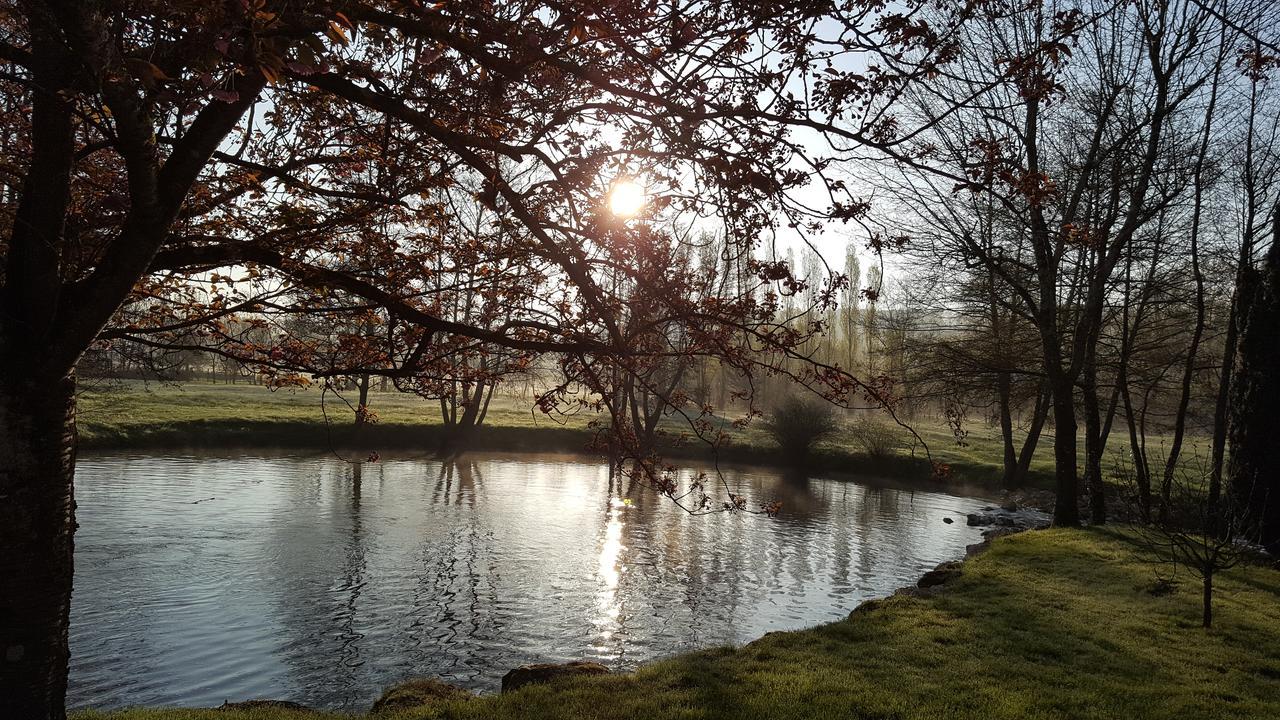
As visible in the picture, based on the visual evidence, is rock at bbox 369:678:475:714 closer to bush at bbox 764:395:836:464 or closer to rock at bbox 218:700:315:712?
rock at bbox 218:700:315:712

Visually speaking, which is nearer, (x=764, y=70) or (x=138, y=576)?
(x=764, y=70)

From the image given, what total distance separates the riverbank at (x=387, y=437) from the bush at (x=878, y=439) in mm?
219

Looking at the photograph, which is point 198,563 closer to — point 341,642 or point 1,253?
point 341,642

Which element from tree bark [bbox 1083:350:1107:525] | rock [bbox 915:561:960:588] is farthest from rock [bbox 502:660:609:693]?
tree bark [bbox 1083:350:1107:525]

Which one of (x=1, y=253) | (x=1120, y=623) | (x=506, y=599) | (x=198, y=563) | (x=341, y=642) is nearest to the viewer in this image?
(x=1, y=253)

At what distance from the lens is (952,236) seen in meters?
17.1

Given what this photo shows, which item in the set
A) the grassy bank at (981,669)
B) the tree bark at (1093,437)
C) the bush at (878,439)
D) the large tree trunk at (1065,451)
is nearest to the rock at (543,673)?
the grassy bank at (981,669)

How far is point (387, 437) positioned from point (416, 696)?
29.0 meters

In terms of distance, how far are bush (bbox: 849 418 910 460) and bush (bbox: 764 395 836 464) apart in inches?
61.7

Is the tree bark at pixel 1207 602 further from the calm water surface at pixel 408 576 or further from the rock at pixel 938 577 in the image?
the calm water surface at pixel 408 576

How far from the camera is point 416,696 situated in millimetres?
7492

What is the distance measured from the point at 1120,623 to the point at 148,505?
20093mm

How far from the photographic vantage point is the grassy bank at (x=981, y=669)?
6480 mm

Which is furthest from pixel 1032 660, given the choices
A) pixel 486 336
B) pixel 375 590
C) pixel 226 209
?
pixel 375 590
